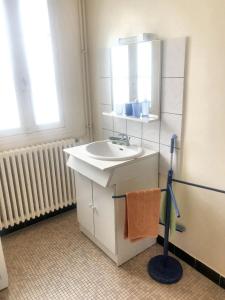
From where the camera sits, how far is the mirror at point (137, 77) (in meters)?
1.73

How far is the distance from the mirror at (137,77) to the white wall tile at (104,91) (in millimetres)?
91

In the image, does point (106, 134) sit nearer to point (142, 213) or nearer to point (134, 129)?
point (134, 129)

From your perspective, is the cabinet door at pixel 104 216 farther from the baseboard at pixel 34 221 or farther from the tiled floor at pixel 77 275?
the baseboard at pixel 34 221

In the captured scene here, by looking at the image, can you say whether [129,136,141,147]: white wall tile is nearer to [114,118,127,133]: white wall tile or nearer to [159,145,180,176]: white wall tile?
[114,118,127,133]: white wall tile

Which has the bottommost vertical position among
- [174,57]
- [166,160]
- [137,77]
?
[166,160]

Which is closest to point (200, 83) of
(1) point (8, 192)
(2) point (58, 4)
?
(2) point (58, 4)

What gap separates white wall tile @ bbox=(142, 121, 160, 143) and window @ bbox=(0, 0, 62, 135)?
0.95 m

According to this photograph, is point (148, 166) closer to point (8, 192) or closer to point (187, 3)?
point (187, 3)

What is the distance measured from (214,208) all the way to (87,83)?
1.63 m

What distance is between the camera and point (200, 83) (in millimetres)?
1498

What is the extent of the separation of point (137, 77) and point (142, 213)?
1025 mm

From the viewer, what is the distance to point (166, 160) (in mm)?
1838

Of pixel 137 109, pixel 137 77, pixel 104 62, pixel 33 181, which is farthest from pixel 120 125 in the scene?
pixel 33 181

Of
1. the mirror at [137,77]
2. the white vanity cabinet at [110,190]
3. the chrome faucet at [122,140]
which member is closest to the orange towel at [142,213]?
the white vanity cabinet at [110,190]
